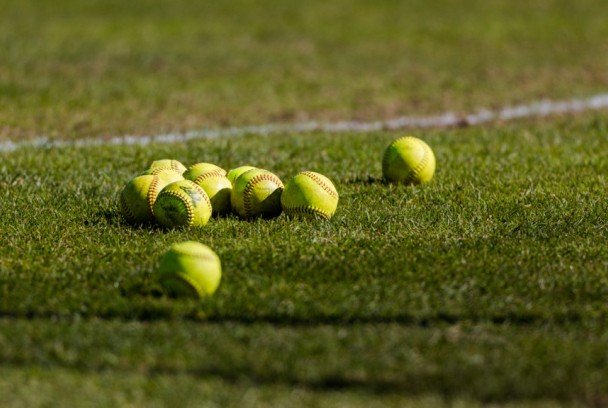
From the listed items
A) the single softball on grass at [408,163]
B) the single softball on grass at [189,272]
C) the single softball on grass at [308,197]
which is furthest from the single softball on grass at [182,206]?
the single softball on grass at [408,163]

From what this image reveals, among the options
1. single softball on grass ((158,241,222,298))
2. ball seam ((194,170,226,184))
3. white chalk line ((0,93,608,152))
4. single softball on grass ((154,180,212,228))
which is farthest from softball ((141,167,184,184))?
white chalk line ((0,93,608,152))

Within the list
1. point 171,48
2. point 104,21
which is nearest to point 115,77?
point 171,48

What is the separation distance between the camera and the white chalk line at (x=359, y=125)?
10492 mm

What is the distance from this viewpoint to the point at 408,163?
26.8ft

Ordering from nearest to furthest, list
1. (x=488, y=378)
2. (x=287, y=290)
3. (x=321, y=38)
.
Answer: (x=488, y=378) < (x=287, y=290) < (x=321, y=38)

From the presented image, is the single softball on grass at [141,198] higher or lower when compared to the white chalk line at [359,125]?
lower

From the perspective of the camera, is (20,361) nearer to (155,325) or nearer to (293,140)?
(155,325)

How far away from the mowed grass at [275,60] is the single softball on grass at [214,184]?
419cm

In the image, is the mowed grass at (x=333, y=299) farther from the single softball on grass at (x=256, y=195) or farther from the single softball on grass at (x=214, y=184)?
the single softball on grass at (x=214, y=184)

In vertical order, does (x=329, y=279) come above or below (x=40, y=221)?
below

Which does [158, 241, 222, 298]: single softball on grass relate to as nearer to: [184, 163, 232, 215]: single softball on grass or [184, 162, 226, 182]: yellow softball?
[184, 163, 232, 215]: single softball on grass

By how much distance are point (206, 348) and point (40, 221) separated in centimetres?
278

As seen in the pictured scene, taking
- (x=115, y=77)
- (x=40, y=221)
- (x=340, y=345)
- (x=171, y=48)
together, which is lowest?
(x=340, y=345)

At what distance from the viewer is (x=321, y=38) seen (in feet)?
59.7
